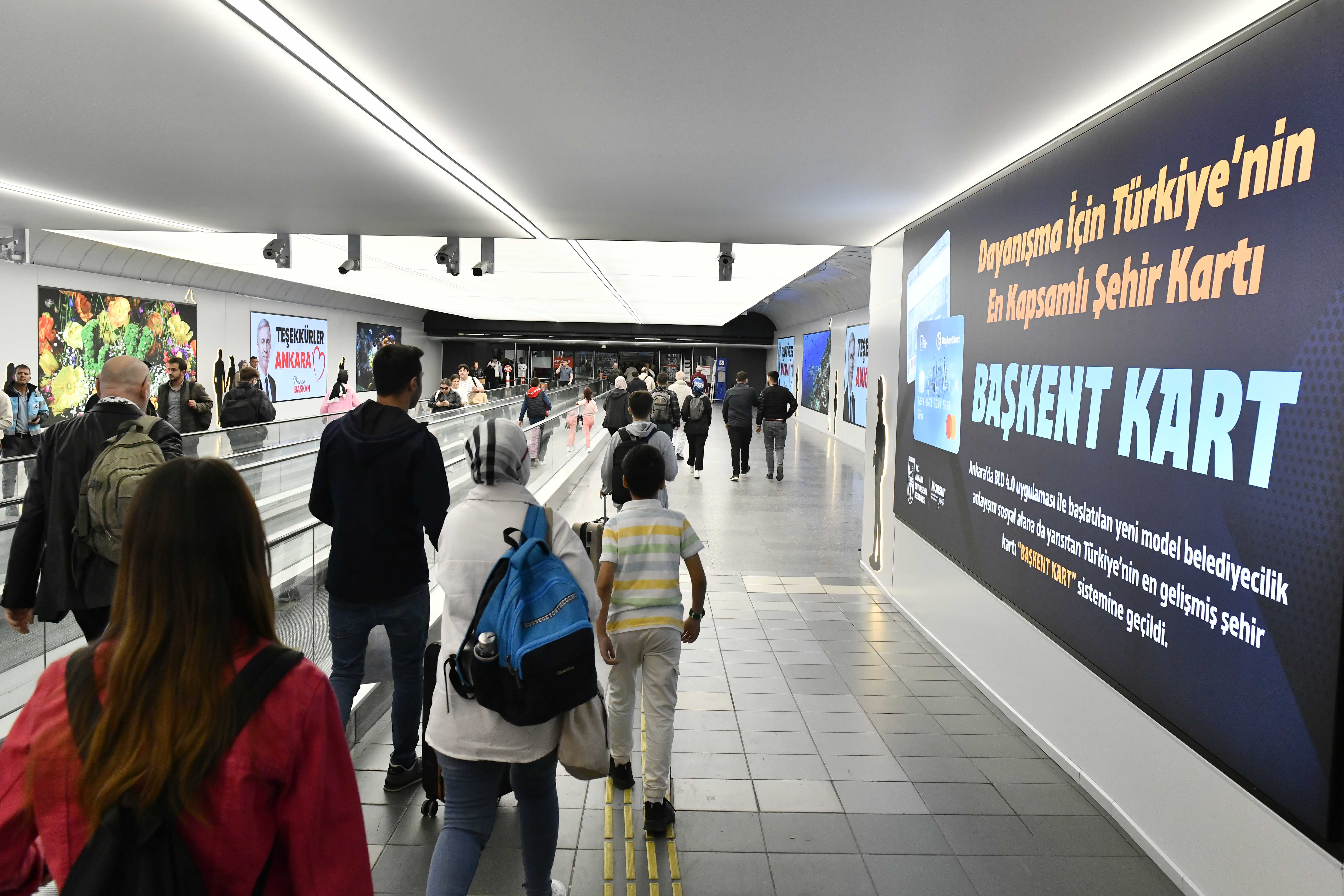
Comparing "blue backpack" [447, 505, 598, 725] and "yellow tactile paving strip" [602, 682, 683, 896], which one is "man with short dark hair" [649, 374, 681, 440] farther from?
"blue backpack" [447, 505, 598, 725]

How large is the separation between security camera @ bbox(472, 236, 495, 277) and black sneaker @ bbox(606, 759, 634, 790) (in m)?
5.14

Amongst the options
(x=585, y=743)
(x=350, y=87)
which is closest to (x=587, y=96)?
(x=350, y=87)

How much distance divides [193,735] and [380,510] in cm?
196

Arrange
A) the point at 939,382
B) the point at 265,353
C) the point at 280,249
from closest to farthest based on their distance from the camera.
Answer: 1. the point at 939,382
2. the point at 280,249
3. the point at 265,353

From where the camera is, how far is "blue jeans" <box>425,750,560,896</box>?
7.37 feet

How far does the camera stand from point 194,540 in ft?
3.76

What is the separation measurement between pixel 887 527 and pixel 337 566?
5110 mm

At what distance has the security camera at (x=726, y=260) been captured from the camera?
300 inches

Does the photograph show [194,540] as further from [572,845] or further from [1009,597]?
[1009,597]

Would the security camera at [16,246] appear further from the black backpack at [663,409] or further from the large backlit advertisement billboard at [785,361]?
the large backlit advertisement billboard at [785,361]

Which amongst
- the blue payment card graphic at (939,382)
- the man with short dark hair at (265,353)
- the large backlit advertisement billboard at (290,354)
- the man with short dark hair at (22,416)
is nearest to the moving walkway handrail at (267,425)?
the man with short dark hair at (22,416)

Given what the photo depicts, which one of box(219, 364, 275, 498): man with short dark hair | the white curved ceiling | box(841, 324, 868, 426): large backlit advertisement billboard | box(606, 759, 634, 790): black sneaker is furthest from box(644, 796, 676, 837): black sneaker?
box(841, 324, 868, 426): large backlit advertisement billboard

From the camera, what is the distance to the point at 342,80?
137 inches

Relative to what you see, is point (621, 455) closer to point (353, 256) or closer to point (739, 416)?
point (353, 256)
